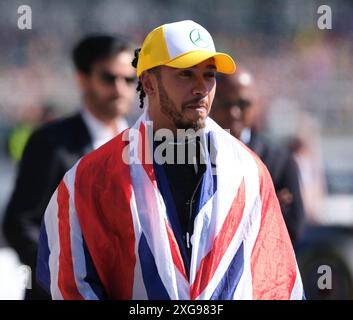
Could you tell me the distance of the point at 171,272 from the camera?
349 cm

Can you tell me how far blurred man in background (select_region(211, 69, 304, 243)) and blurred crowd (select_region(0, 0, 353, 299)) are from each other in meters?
2.46

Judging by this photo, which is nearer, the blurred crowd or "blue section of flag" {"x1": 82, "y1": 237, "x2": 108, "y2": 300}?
"blue section of flag" {"x1": 82, "y1": 237, "x2": 108, "y2": 300}

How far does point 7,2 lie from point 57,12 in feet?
1.40

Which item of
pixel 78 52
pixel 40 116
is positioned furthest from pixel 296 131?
pixel 78 52

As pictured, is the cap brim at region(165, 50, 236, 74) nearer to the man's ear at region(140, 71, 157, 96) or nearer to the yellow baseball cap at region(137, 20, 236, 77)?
the yellow baseball cap at region(137, 20, 236, 77)

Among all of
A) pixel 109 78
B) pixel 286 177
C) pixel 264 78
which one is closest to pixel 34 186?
pixel 109 78

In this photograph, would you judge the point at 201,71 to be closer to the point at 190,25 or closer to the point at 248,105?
the point at 190,25

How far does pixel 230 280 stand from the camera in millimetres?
3580

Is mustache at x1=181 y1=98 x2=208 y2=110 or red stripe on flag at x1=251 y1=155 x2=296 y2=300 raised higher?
mustache at x1=181 y1=98 x2=208 y2=110

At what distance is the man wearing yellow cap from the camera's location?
11.6 feet

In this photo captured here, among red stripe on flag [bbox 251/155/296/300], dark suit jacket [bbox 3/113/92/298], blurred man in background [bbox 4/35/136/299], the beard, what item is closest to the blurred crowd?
blurred man in background [bbox 4/35/136/299]

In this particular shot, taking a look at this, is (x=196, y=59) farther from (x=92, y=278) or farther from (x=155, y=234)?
(x=92, y=278)

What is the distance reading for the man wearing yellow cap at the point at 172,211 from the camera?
3.52m

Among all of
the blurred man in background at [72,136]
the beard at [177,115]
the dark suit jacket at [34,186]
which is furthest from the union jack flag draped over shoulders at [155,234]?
the dark suit jacket at [34,186]
